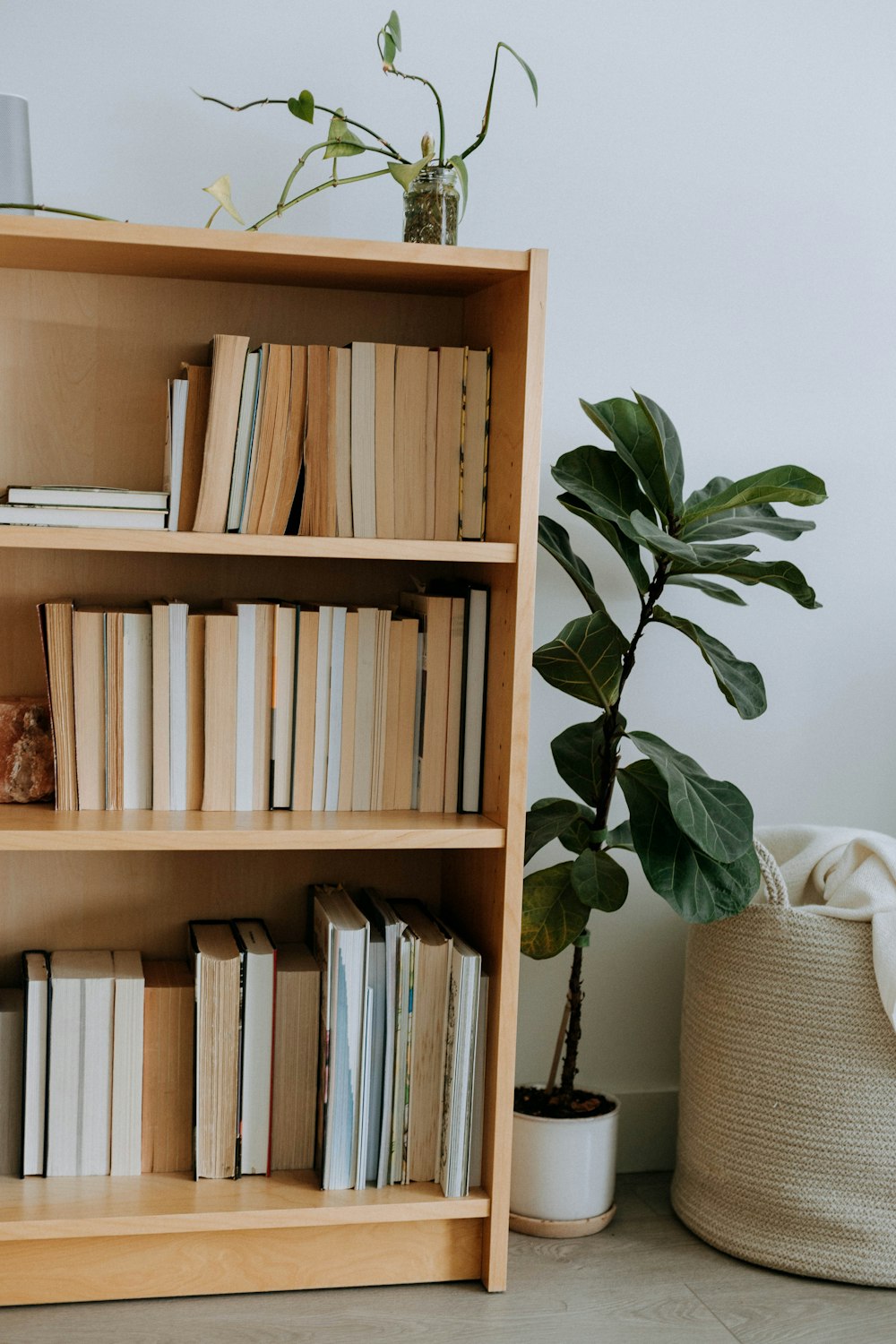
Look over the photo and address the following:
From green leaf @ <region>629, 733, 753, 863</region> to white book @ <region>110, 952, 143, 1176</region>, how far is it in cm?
73

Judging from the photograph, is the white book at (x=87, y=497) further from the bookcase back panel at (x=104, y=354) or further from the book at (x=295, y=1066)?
the book at (x=295, y=1066)

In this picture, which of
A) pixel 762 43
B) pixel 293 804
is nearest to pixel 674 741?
pixel 293 804

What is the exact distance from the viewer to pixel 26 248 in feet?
5.26

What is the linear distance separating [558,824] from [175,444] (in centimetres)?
71

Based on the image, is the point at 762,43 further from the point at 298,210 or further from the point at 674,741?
the point at 674,741

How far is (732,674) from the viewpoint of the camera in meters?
1.72

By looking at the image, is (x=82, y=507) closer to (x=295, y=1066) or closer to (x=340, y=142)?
(x=340, y=142)

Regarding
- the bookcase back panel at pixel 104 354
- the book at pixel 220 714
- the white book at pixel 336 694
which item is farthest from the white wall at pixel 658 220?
the book at pixel 220 714

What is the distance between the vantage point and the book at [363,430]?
65.4 inches

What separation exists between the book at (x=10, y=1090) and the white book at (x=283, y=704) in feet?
1.42

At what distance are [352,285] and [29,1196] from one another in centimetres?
127

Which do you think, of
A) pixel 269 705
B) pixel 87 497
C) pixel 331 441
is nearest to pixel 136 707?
pixel 269 705

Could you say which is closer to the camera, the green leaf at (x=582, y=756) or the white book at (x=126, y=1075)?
the white book at (x=126, y=1075)

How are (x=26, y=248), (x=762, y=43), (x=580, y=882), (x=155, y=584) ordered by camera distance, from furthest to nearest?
(x=762, y=43)
(x=155, y=584)
(x=580, y=882)
(x=26, y=248)
